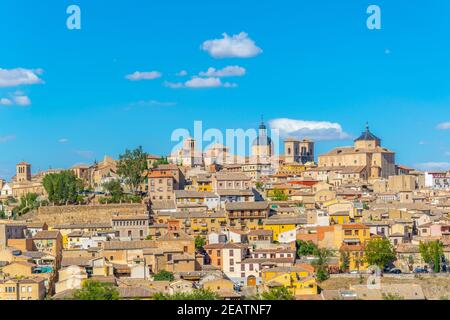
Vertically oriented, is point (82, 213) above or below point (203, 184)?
below

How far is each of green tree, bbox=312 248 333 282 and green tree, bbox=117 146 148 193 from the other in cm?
868

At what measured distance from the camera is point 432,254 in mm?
16781

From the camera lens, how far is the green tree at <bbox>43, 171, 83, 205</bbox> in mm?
23016

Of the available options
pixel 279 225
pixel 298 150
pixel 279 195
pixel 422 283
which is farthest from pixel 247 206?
pixel 298 150

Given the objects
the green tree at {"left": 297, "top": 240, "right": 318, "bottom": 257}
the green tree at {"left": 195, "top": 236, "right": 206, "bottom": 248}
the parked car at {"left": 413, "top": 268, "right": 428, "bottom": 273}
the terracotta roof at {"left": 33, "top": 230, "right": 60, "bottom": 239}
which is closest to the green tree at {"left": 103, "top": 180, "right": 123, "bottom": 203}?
the terracotta roof at {"left": 33, "top": 230, "right": 60, "bottom": 239}

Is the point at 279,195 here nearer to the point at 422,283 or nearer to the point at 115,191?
the point at 115,191

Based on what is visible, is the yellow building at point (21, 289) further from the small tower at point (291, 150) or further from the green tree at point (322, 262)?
the small tower at point (291, 150)

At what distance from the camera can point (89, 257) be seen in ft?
54.0

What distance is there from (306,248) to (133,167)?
8412mm

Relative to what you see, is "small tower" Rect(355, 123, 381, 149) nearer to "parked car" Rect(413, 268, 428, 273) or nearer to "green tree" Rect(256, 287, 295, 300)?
"parked car" Rect(413, 268, 428, 273)

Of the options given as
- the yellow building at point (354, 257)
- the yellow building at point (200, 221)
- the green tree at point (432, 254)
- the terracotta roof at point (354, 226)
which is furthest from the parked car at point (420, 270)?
the yellow building at point (200, 221)

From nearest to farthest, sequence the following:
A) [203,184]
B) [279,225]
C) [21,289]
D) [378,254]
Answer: [21,289]
[378,254]
[279,225]
[203,184]

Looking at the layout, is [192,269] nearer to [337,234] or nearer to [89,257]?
[89,257]
